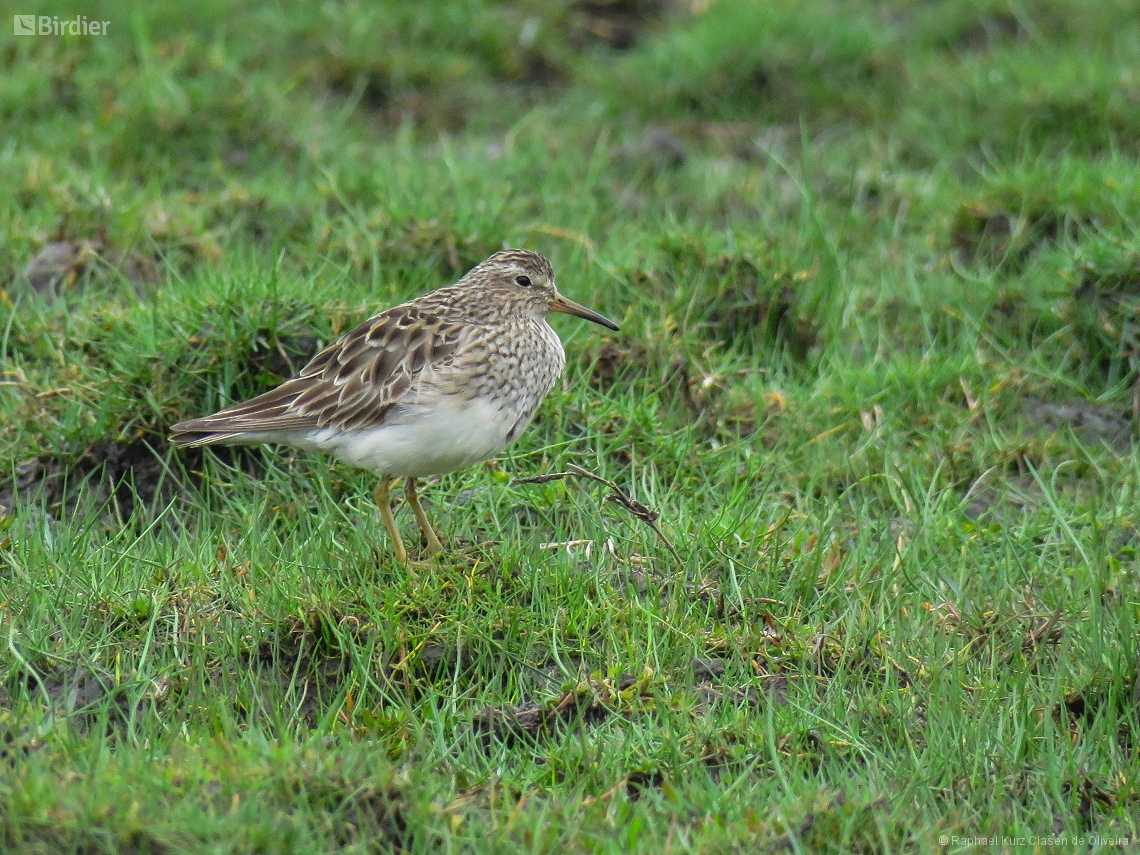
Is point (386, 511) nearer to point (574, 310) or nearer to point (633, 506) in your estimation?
point (633, 506)

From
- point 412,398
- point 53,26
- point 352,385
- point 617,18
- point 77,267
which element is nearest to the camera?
point 412,398

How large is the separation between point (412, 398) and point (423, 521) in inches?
19.3

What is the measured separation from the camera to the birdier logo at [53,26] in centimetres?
944

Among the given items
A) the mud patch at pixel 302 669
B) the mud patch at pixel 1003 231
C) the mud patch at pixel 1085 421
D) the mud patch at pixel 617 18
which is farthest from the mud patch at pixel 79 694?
the mud patch at pixel 617 18

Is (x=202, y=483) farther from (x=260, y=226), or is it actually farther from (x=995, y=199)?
(x=995, y=199)

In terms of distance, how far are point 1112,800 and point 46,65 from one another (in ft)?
24.4

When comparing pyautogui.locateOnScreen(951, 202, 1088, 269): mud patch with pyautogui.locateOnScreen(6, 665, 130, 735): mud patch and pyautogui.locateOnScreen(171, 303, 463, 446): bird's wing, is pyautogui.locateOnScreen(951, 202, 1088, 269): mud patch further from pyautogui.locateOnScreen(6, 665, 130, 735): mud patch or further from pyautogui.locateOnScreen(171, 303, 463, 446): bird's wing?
pyautogui.locateOnScreen(6, 665, 130, 735): mud patch

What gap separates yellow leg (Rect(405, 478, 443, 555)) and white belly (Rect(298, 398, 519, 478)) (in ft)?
0.53

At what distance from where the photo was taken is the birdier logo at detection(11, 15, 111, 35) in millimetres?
9438

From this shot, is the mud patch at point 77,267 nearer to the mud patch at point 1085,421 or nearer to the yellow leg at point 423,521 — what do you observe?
the yellow leg at point 423,521

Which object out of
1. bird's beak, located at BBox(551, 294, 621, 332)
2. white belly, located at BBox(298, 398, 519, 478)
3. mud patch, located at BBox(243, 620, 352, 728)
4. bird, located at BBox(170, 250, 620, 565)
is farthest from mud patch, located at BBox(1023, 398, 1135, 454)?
mud patch, located at BBox(243, 620, 352, 728)

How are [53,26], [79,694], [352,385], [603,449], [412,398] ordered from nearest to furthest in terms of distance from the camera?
[79,694], [412,398], [352,385], [603,449], [53,26]

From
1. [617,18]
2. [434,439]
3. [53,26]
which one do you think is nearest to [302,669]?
[434,439]

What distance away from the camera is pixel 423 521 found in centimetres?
563
